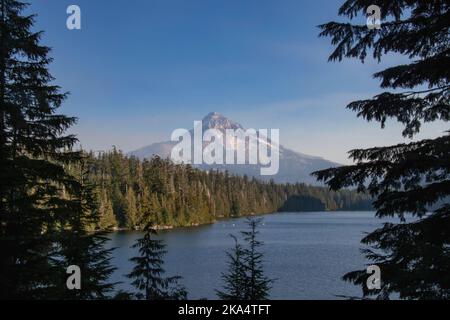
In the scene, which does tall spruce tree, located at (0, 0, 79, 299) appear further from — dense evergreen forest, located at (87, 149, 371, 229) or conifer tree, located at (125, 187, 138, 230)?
conifer tree, located at (125, 187, 138, 230)

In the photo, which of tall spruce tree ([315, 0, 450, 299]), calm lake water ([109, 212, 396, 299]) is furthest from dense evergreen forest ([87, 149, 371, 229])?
tall spruce tree ([315, 0, 450, 299])

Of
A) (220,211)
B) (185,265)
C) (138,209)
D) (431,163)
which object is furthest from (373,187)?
(220,211)

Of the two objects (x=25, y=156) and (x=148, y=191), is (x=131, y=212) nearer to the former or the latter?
(x=148, y=191)

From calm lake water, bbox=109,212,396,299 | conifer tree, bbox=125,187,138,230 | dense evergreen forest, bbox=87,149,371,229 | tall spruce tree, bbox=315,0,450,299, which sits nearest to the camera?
tall spruce tree, bbox=315,0,450,299

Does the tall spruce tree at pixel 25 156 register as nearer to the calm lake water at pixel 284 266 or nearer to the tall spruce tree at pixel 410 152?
the tall spruce tree at pixel 410 152

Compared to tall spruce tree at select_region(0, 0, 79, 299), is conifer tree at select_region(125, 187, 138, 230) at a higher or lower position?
lower

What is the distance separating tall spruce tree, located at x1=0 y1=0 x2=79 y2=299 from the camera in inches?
405

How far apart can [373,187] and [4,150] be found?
8277 millimetres

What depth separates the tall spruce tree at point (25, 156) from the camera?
10.3 m

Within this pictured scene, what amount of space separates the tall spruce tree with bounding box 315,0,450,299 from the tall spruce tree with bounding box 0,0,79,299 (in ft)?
23.5

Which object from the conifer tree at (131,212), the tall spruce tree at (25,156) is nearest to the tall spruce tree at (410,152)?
the tall spruce tree at (25,156)

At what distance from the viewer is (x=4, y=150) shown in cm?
1043

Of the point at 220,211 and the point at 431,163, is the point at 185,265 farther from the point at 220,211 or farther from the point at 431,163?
the point at 220,211

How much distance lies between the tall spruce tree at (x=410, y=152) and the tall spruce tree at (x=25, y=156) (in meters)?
7.16
